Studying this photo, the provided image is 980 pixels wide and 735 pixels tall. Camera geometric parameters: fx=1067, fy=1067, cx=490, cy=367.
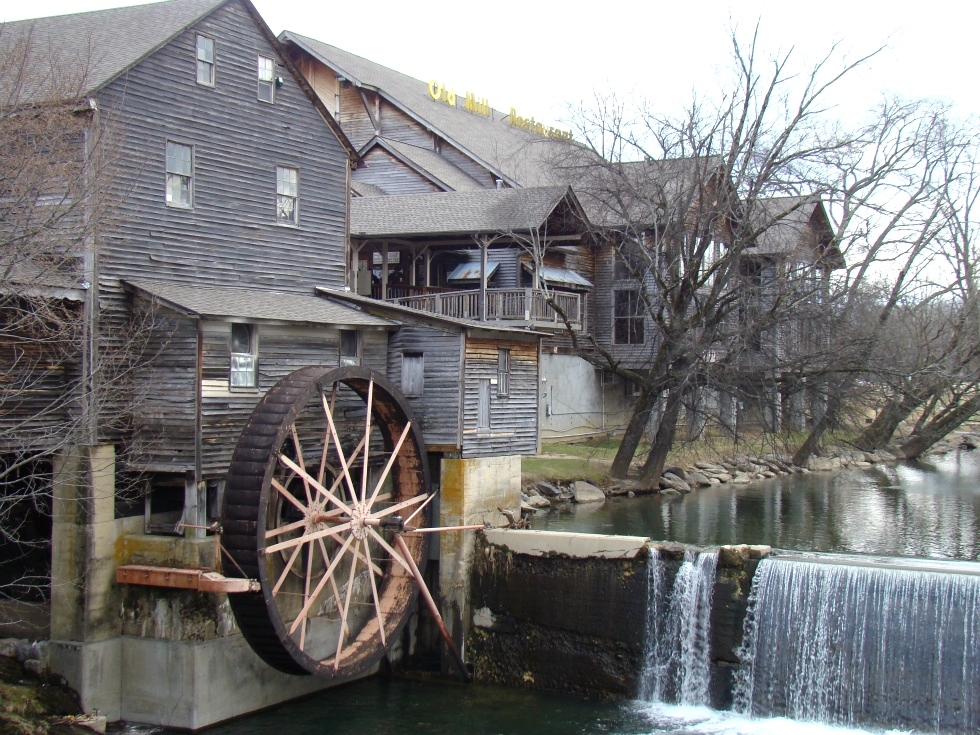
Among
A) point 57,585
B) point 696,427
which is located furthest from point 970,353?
point 57,585

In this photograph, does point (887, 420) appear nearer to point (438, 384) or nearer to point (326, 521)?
point (438, 384)

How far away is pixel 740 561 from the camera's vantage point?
1620 cm

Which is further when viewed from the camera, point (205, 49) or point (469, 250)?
point (469, 250)

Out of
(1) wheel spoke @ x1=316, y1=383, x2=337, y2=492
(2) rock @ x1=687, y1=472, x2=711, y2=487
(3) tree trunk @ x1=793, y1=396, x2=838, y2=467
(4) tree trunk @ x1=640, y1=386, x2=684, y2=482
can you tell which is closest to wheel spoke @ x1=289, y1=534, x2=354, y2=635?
(1) wheel spoke @ x1=316, y1=383, x2=337, y2=492

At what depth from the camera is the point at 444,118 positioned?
4031cm

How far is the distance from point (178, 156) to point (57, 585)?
7.19 metres

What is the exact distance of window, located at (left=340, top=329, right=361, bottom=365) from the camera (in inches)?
751

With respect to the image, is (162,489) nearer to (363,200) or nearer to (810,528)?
(810,528)

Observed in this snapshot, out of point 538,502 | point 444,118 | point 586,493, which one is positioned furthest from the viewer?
point 444,118

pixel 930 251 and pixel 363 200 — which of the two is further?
pixel 930 251

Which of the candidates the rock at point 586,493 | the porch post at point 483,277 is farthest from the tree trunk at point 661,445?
the porch post at point 483,277

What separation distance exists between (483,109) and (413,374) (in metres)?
28.3

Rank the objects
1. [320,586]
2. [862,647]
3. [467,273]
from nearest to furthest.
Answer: [862,647]
[320,586]
[467,273]

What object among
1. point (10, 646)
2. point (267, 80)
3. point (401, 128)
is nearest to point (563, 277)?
point (401, 128)
